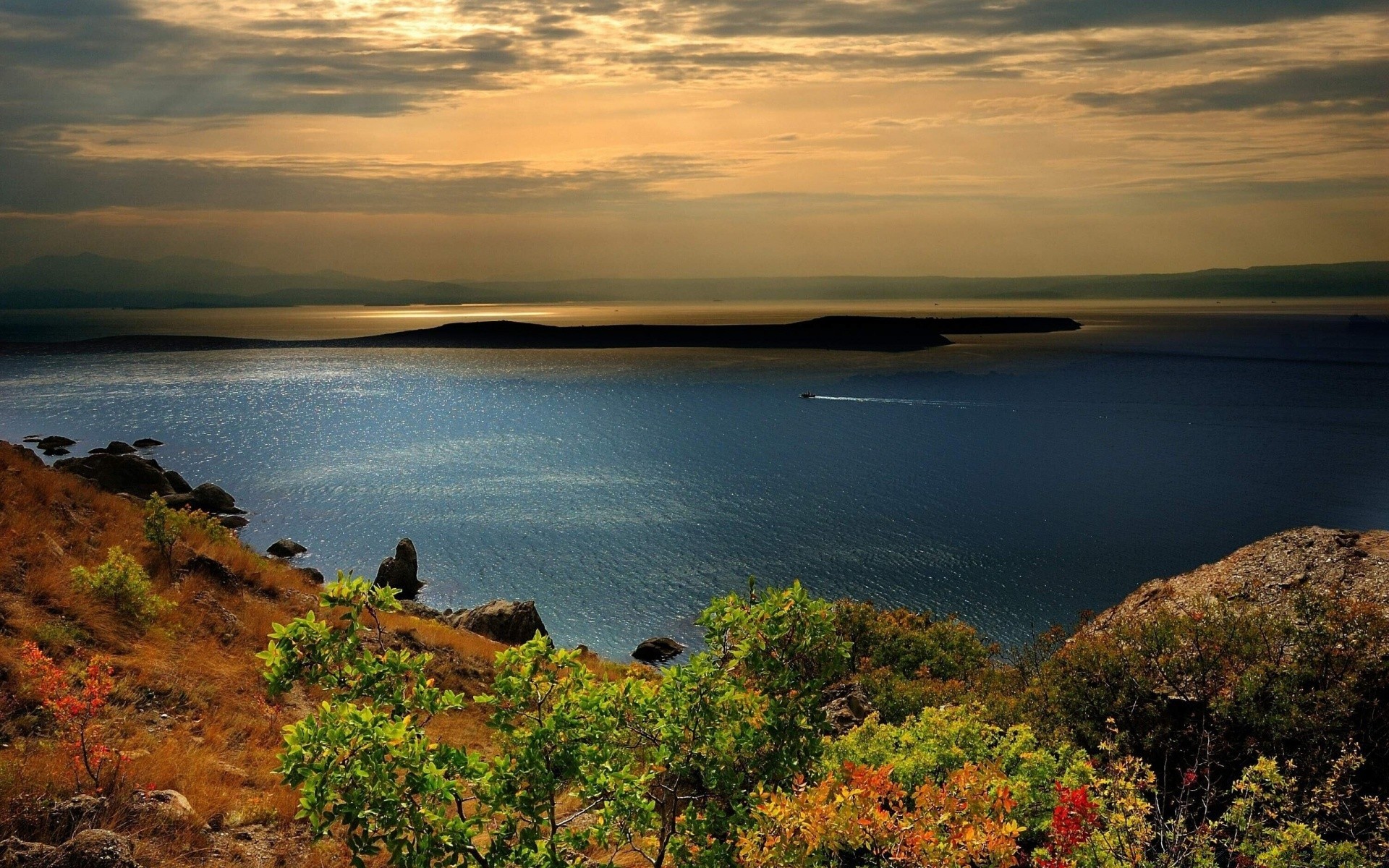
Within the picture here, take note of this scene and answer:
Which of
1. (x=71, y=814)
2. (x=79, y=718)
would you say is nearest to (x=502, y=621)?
(x=79, y=718)

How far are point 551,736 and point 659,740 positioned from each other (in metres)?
1.88

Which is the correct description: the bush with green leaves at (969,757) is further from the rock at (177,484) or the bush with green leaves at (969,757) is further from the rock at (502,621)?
the rock at (177,484)

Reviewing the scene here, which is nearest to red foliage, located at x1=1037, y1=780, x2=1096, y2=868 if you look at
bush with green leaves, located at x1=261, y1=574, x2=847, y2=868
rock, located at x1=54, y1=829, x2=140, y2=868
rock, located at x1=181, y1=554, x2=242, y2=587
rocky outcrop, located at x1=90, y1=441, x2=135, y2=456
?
bush with green leaves, located at x1=261, y1=574, x2=847, y2=868

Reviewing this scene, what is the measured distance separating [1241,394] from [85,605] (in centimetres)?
19703

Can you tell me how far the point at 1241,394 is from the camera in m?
169

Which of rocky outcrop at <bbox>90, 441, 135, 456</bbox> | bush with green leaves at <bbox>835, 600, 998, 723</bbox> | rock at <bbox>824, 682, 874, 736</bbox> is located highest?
rock at <bbox>824, 682, 874, 736</bbox>

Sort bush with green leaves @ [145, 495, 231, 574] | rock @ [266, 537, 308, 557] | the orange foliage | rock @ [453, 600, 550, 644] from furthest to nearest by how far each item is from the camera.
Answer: rock @ [266, 537, 308, 557], rock @ [453, 600, 550, 644], bush with green leaves @ [145, 495, 231, 574], the orange foliage

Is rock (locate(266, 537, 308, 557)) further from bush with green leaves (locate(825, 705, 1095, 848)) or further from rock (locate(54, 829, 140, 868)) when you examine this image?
bush with green leaves (locate(825, 705, 1095, 848))

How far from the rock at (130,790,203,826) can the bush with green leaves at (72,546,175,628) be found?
326 inches

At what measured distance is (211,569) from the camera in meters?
24.5

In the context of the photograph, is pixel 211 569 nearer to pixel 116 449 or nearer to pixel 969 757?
pixel 969 757

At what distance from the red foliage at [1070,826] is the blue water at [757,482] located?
1497 inches

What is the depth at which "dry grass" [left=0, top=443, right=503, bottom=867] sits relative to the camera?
38.7ft

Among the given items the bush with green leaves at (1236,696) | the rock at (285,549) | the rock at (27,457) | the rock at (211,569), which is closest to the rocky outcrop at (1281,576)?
the bush with green leaves at (1236,696)
